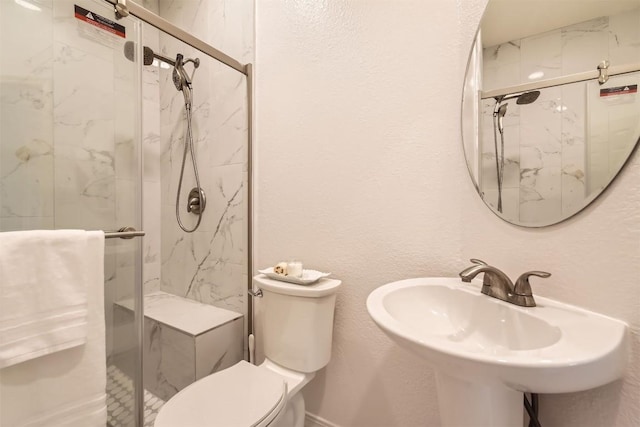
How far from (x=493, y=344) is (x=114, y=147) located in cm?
142

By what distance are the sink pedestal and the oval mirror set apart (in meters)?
0.47

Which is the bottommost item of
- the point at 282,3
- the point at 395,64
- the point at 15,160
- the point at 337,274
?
the point at 337,274

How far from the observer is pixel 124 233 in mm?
969

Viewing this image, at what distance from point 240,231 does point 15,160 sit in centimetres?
88

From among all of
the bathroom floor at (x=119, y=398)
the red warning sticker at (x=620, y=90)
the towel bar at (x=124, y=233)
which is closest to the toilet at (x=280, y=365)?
the bathroom floor at (x=119, y=398)

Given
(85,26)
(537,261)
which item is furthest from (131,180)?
(537,261)

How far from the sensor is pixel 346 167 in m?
1.17

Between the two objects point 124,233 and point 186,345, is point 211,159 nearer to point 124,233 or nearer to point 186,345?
point 124,233

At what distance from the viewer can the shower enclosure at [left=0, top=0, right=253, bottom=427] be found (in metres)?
0.87

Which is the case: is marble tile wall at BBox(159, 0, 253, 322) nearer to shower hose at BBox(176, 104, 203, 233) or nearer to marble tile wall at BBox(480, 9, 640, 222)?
shower hose at BBox(176, 104, 203, 233)

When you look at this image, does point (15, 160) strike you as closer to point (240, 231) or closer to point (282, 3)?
point (240, 231)

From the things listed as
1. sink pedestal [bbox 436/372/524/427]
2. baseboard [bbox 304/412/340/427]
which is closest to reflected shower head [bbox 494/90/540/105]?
sink pedestal [bbox 436/372/524/427]

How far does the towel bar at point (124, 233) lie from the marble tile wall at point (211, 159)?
0.53 metres

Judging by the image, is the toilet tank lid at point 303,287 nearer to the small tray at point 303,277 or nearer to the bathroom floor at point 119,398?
the small tray at point 303,277
